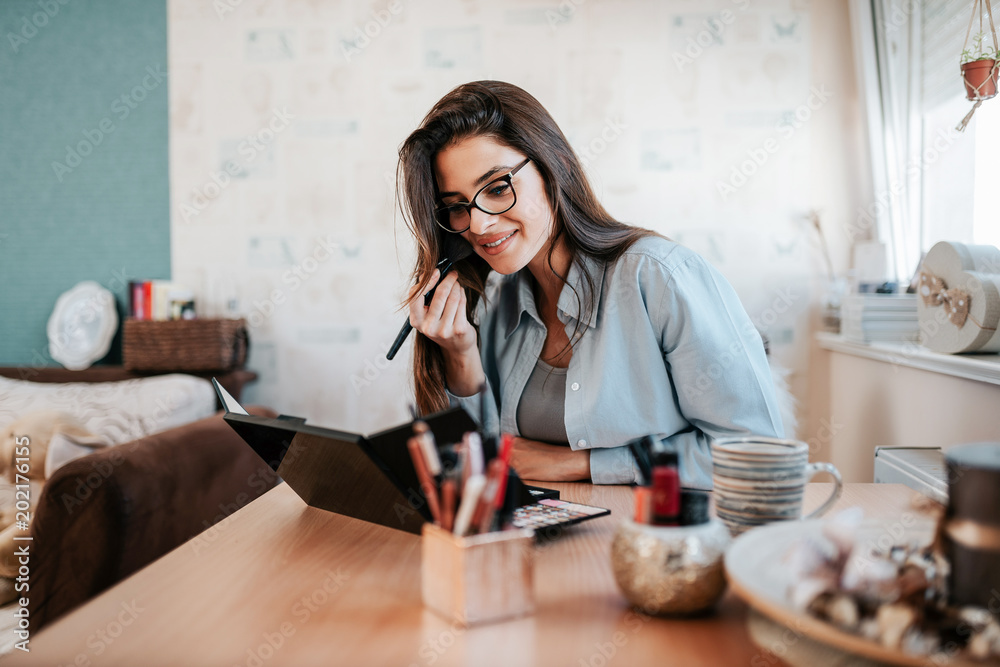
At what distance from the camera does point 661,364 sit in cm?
130

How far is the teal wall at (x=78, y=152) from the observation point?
3076mm

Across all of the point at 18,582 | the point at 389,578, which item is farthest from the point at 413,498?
the point at 18,582

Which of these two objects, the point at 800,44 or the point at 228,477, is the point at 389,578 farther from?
the point at 800,44

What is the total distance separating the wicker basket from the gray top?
1.71m

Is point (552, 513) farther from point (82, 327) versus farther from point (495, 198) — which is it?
point (82, 327)

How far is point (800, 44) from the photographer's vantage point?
9.02 feet

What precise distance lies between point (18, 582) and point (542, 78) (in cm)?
237

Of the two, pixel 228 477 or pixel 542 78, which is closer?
pixel 228 477

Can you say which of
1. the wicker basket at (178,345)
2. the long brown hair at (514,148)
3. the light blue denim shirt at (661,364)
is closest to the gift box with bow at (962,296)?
the light blue denim shirt at (661,364)

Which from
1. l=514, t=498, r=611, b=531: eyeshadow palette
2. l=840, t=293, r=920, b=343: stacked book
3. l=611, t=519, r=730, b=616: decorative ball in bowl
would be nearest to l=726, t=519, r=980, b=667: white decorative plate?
l=611, t=519, r=730, b=616: decorative ball in bowl

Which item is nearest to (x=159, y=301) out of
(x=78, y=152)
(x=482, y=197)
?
(x=78, y=152)

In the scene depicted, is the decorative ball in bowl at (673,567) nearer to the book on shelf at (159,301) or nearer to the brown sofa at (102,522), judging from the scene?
the brown sofa at (102,522)

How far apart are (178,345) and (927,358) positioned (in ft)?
8.19

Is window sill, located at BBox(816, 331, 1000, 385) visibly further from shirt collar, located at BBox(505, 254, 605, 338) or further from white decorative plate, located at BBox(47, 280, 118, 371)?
white decorative plate, located at BBox(47, 280, 118, 371)
